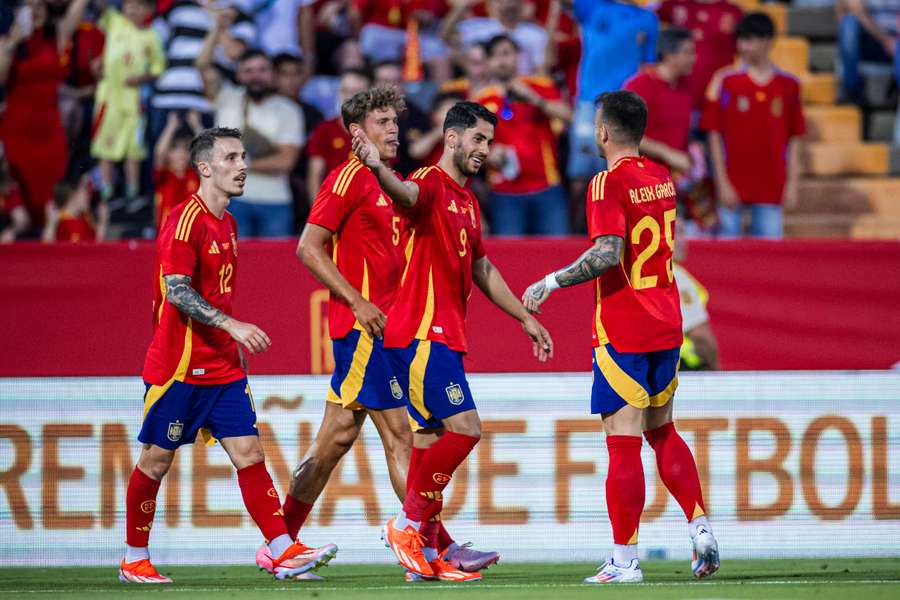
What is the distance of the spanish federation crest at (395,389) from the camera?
25.7ft

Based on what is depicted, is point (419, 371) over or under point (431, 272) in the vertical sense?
under

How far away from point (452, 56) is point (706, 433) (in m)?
5.56

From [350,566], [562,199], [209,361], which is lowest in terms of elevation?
[350,566]

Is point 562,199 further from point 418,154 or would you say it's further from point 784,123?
point 784,123

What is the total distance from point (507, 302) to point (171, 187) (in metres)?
5.82

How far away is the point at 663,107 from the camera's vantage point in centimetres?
1207

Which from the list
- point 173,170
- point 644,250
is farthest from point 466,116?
point 173,170

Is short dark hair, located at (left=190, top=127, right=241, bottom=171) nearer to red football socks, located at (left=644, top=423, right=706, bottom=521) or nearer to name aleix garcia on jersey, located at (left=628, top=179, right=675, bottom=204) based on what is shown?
name aleix garcia on jersey, located at (left=628, top=179, right=675, bottom=204)

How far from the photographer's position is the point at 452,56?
1345cm

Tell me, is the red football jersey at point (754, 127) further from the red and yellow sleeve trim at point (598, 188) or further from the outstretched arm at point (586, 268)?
the outstretched arm at point (586, 268)

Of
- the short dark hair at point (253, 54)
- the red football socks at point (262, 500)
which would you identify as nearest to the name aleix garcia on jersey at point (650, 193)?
the red football socks at point (262, 500)

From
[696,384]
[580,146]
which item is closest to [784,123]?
[580,146]

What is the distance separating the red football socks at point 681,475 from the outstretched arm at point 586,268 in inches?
39.3

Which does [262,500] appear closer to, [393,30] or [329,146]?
[329,146]
